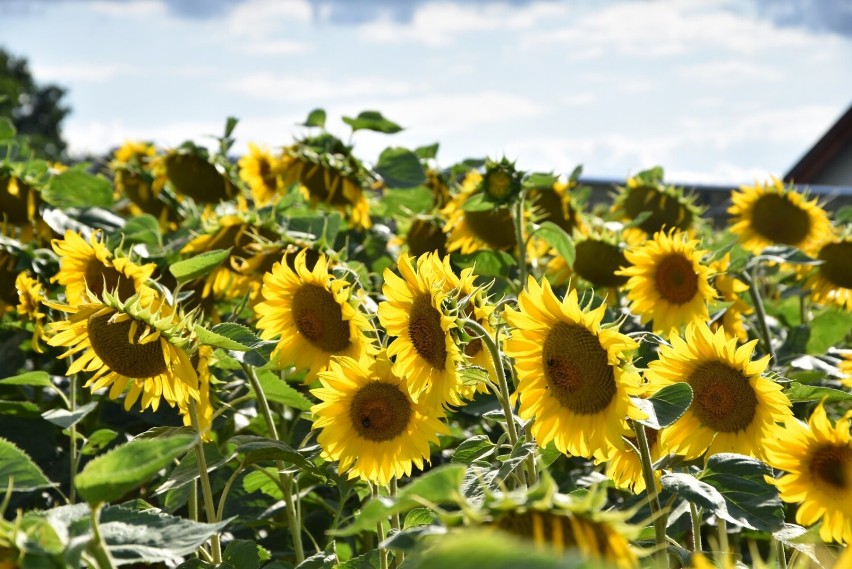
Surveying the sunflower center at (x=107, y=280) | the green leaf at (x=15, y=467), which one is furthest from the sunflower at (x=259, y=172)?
the green leaf at (x=15, y=467)

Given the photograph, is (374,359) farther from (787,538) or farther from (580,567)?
(580,567)

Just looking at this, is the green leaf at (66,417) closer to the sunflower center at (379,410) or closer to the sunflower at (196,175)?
the sunflower center at (379,410)

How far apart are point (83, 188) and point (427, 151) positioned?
1.01m

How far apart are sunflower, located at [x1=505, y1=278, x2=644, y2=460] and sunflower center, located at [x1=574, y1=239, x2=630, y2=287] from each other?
3.44ft

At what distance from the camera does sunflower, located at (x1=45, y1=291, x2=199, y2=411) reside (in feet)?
5.11

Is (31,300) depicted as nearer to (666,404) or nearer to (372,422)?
(372,422)

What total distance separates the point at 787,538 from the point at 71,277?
142cm

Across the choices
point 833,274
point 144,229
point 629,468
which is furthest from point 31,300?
point 833,274

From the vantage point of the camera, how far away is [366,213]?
303cm

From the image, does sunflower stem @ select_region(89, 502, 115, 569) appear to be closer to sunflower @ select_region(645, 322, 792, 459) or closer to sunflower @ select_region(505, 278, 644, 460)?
sunflower @ select_region(505, 278, 644, 460)

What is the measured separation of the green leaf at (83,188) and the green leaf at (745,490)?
2038 millimetres

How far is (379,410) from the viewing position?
168cm

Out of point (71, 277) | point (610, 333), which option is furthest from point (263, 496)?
point (610, 333)

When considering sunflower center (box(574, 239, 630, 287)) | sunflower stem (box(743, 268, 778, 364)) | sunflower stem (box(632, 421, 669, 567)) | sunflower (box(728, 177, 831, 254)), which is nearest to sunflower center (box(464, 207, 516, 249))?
sunflower center (box(574, 239, 630, 287))
